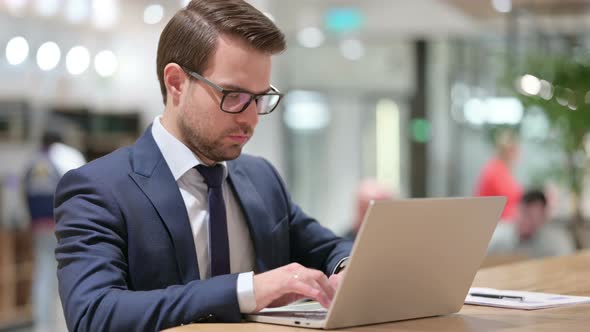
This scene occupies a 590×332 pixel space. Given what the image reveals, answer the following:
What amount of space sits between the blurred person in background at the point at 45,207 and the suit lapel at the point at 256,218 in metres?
5.85

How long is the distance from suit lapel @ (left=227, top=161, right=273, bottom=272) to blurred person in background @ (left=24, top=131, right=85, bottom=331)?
19.2ft

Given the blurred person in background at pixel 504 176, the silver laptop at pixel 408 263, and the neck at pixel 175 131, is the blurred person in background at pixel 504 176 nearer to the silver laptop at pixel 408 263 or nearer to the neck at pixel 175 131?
the neck at pixel 175 131

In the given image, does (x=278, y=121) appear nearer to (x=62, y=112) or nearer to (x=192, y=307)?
(x=62, y=112)

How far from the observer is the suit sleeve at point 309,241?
250cm

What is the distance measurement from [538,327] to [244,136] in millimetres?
751

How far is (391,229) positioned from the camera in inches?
67.0

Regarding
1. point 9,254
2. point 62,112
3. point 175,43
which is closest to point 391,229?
point 175,43

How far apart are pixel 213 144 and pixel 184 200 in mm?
141

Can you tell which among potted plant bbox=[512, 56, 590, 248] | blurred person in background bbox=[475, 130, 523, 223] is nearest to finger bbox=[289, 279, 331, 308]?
potted plant bbox=[512, 56, 590, 248]

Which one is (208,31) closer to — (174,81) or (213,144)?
(174,81)

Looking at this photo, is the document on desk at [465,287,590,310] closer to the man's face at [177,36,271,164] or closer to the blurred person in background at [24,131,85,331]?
the man's face at [177,36,271,164]

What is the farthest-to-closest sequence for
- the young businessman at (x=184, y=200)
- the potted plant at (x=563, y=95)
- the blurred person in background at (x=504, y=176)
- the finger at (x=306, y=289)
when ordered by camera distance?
the blurred person in background at (x=504, y=176) < the potted plant at (x=563, y=95) < the young businessman at (x=184, y=200) < the finger at (x=306, y=289)

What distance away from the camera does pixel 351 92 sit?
39.9ft

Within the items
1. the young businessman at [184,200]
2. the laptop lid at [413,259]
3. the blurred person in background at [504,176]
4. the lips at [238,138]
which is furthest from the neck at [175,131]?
the blurred person in background at [504,176]
